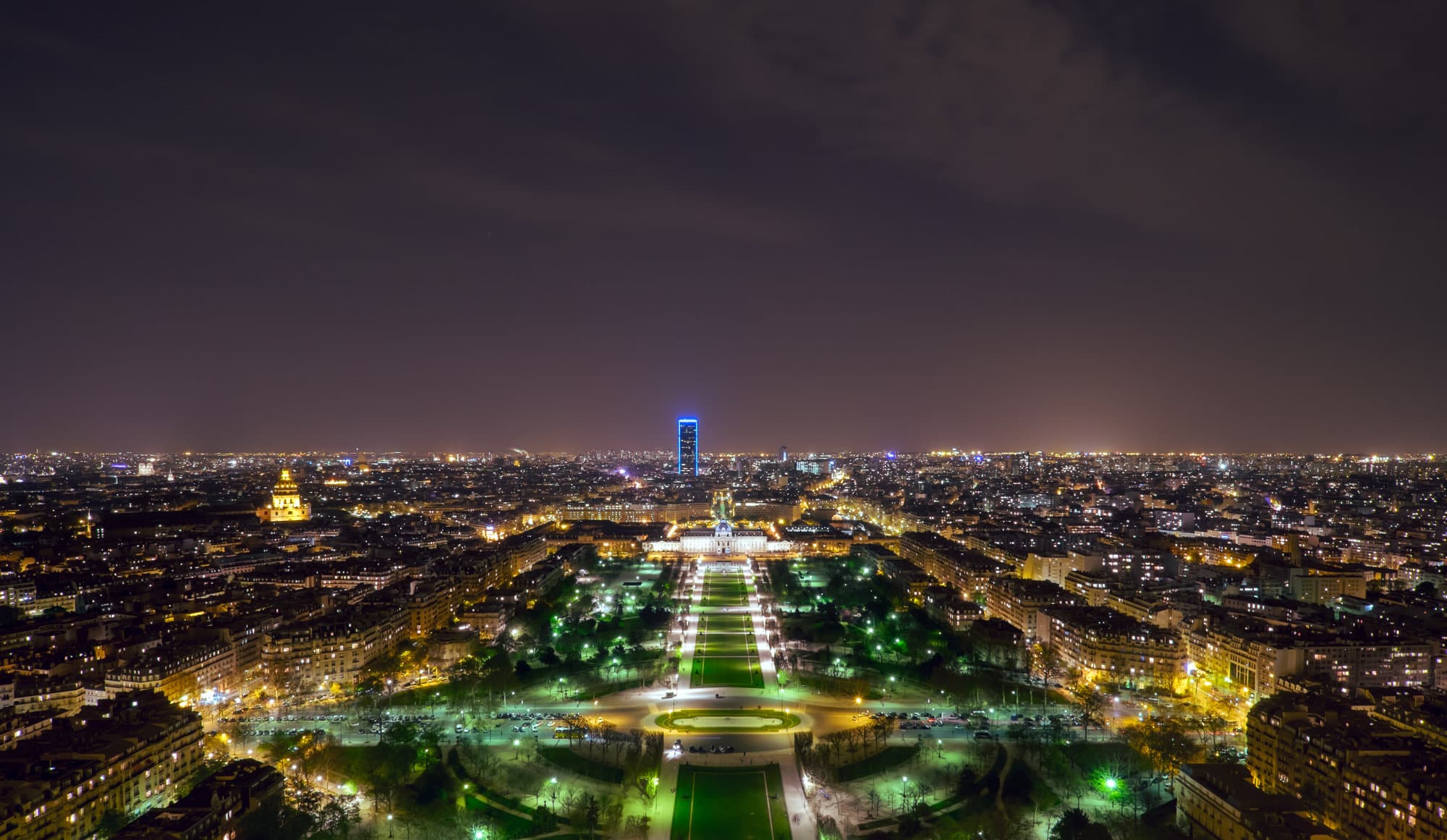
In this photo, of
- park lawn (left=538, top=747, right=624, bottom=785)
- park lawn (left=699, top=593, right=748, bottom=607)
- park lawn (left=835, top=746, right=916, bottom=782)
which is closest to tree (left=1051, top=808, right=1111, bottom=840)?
park lawn (left=835, top=746, right=916, bottom=782)

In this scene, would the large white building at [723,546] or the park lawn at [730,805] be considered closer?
the park lawn at [730,805]

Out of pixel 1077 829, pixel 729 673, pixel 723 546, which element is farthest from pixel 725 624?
pixel 723 546

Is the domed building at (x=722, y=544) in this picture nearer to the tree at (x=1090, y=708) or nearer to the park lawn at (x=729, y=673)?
the park lawn at (x=729, y=673)

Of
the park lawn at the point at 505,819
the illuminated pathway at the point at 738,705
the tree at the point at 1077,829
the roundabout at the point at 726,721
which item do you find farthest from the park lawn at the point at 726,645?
the tree at the point at 1077,829

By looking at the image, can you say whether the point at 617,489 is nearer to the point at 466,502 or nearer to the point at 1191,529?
the point at 466,502

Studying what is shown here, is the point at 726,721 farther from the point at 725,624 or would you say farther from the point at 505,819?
the point at 725,624

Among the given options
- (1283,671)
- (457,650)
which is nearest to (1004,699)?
(1283,671)
